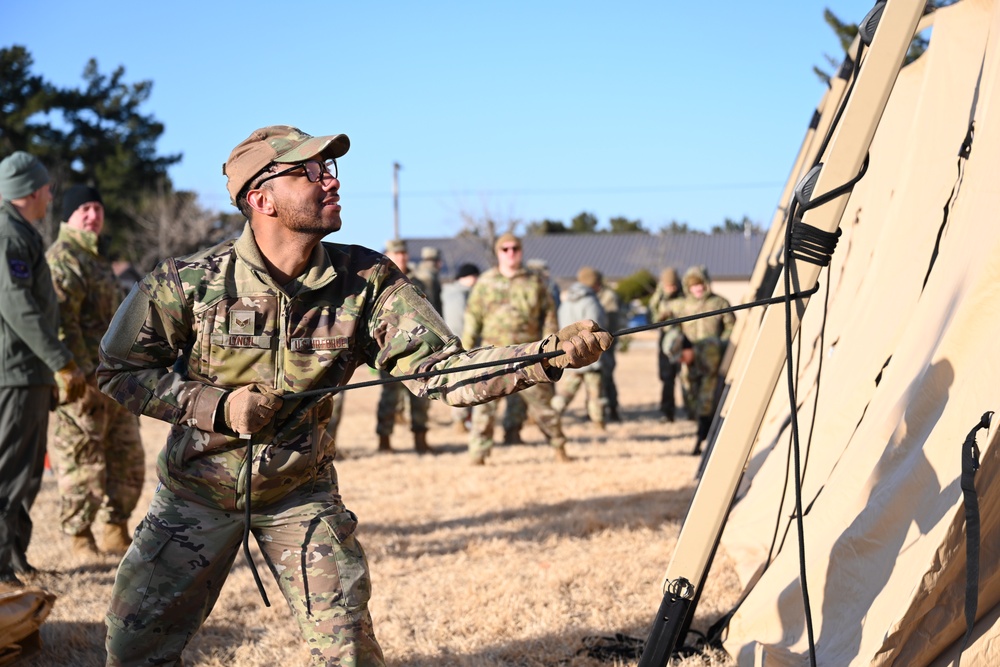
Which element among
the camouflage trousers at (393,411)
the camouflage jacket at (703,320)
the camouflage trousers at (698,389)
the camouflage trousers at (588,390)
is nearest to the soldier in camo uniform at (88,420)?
the camouflage trousers at (393,411)

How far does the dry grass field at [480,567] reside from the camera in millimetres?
4281

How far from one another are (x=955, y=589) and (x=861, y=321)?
1974 millimetres

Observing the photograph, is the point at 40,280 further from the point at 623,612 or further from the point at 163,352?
the point at 623,612

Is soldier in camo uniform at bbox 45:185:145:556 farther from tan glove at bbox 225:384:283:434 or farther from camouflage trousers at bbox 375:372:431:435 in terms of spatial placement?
camouflage trousers at bbox 375:372:431:435

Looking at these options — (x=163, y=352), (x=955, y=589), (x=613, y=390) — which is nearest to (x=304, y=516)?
(x=163, y=352)

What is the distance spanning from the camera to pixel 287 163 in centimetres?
304

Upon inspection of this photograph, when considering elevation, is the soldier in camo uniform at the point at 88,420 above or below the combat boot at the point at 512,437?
above

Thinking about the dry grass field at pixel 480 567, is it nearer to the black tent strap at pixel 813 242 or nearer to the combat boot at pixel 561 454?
the combat boot at pixel 561 454

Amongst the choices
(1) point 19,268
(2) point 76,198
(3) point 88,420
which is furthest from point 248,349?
(2) point 76,198

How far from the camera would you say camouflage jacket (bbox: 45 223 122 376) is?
19.2ft

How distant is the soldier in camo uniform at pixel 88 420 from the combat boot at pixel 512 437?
5409mm

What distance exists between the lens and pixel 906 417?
3.29m

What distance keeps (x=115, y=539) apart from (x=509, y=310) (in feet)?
14.4

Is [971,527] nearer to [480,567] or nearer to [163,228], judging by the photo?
[480,567]
